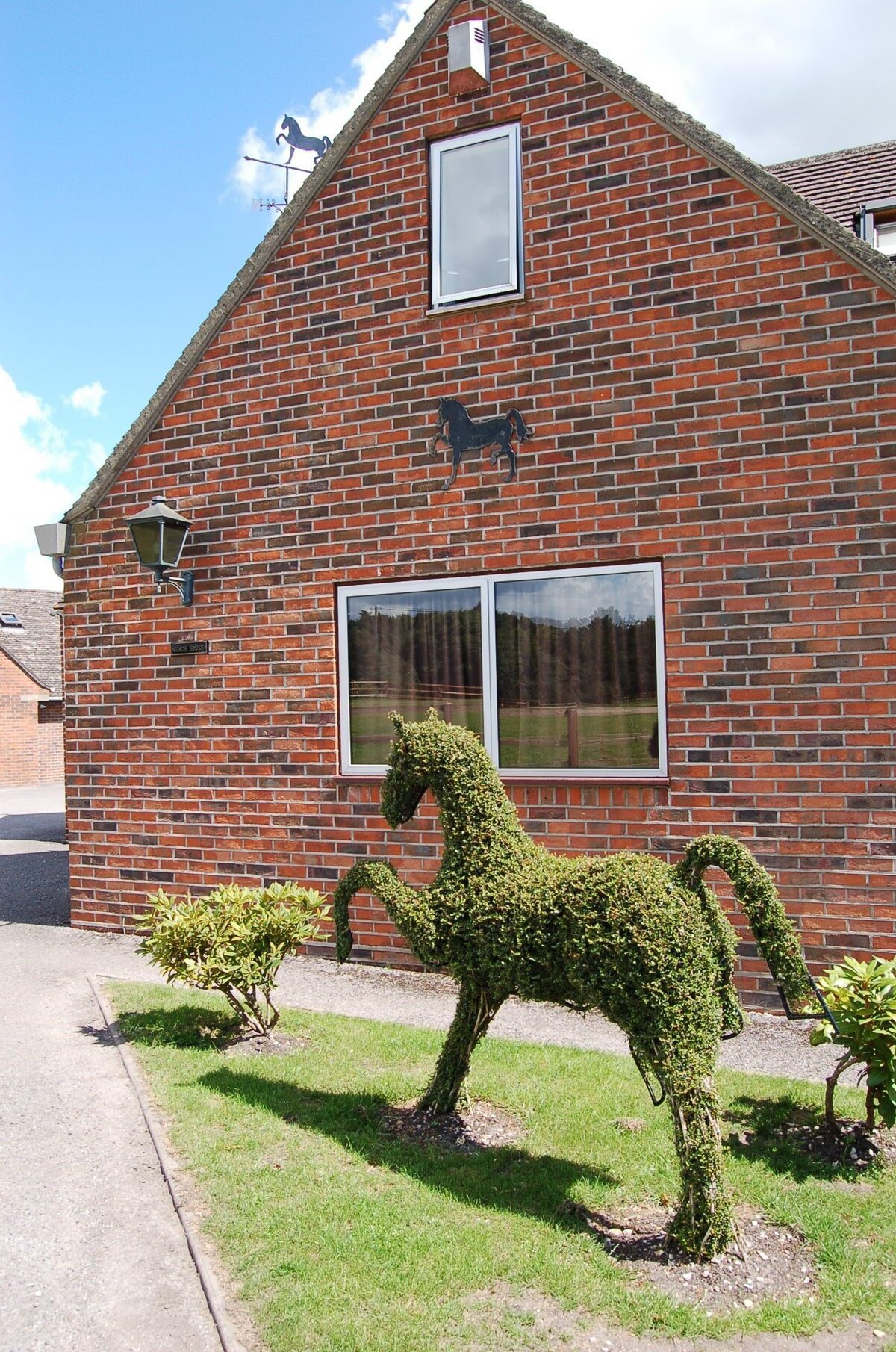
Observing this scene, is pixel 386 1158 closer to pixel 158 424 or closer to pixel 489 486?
pixel 489 486

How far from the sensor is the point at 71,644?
359 inches

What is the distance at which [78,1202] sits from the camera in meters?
4.08

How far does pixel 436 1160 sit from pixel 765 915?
1730 mm

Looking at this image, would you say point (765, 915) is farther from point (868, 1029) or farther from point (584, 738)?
point (584, 738)

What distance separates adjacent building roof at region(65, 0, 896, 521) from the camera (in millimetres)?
6328

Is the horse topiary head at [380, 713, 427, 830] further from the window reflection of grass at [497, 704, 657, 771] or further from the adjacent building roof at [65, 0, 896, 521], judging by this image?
the adjacent building roof at [65, 0, 896, 521]

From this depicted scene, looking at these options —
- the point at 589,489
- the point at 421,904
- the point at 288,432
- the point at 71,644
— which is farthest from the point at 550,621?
the point at 71,644

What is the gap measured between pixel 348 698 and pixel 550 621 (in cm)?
177

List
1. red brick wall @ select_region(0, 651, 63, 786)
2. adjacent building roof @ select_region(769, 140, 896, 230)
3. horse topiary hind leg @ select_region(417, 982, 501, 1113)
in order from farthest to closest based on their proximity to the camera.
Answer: red brick wall @ select_region(0, 651, 63, 786), adjacent building roof @ select_region(769, 140, 896, 230), horse topiary hind leg @ select_region(417, 982, 501, 1113)

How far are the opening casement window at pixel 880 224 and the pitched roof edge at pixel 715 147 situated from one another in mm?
1713

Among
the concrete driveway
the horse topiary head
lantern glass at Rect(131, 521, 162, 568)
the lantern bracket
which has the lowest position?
the concrete driveway

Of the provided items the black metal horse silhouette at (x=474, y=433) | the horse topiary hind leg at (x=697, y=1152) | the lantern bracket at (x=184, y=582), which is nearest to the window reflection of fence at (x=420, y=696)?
the black metal horse silhouette at (x=474, y=433)

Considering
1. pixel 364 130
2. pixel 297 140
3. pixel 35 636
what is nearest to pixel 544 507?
pixel 364 130

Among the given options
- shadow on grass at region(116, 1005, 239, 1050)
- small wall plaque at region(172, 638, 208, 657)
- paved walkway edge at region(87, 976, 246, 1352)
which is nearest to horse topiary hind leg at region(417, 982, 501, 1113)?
paved walkway edge at region(87, 976, 246, 1352)
